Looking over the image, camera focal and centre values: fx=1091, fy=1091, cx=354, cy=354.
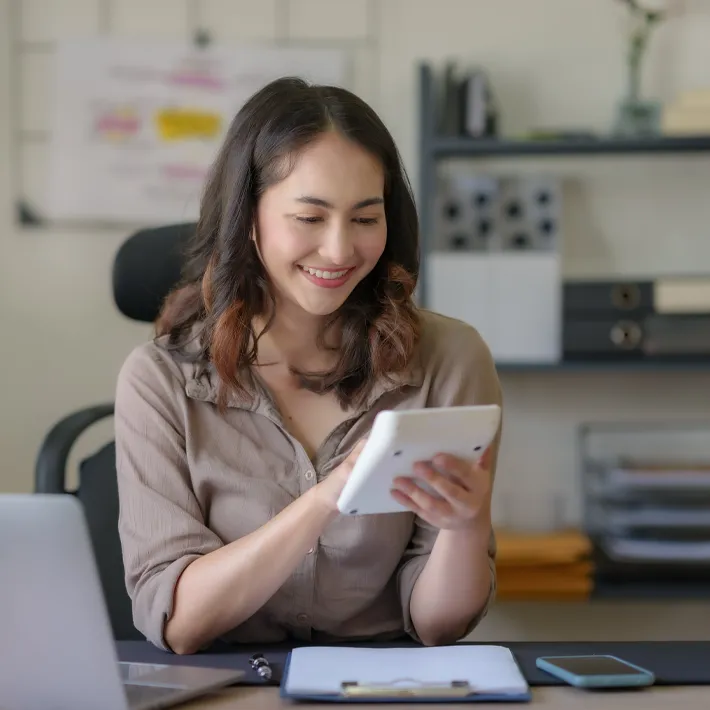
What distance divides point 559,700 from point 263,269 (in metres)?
0.70

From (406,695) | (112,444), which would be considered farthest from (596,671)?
(112,444)

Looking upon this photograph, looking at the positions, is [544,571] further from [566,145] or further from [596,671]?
[596,671]

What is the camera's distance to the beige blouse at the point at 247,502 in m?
1.31

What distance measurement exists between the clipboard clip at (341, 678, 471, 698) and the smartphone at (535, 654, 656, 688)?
4.0 inches

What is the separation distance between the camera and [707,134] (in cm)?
229

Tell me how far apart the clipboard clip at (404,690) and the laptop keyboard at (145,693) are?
0.16 meters

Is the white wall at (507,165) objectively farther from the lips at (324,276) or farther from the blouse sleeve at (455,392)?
the lips at (324,276)

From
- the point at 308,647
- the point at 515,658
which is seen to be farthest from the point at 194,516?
the point at 515,658

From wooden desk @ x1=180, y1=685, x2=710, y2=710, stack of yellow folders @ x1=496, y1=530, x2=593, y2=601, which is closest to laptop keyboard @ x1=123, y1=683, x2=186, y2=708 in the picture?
wooden desk @ x1=180, y1=685, x2=710, y2=710

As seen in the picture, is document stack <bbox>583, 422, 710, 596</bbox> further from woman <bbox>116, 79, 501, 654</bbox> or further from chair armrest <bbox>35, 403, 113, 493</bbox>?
chair armrest <bbox>35, 403, 113, 493</bbox>

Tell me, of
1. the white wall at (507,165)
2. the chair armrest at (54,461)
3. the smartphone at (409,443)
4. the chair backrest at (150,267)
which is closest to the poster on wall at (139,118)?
the white wall at (507,165)

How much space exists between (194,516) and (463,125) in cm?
132

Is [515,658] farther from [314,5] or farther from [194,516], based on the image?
[314,5]

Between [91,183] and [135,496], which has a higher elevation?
[91,183]
